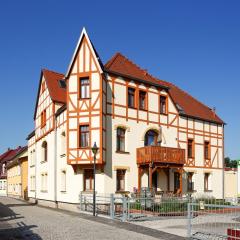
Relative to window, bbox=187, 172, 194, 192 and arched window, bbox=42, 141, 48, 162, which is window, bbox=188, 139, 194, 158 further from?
arched window, bbox=42, 141, 48, 162

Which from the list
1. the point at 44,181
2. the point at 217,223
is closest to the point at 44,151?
the point at 44,181

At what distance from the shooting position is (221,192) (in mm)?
34000

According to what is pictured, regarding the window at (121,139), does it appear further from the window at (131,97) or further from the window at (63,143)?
the window at (63,143)

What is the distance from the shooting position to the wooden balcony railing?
26.3m

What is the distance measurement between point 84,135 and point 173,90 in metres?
12.4

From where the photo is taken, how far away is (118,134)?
26859 millimetres

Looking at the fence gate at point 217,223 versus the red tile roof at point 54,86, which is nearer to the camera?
the fence gate at point 217,223

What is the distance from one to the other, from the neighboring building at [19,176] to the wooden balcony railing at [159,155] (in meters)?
20.2

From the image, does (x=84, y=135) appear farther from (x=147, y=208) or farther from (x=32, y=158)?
(x=32, y=158)

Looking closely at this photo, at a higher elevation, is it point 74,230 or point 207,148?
point 207,148

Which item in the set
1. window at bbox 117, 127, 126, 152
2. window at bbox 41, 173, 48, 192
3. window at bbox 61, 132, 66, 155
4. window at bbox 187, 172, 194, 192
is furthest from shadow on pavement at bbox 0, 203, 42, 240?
window at bbox 187, 172, 194, 192

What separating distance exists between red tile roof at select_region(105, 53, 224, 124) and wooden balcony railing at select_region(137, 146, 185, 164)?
4477 millimetres

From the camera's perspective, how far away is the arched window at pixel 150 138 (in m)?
28.7

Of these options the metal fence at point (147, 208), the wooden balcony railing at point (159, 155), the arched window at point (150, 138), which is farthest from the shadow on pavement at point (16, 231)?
the arched window at point (150, 138)
